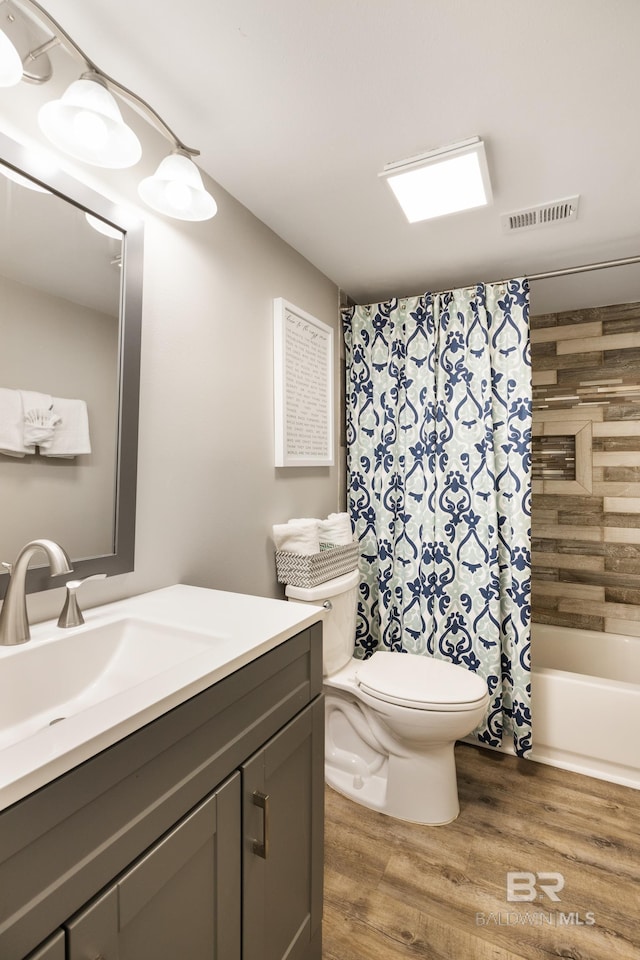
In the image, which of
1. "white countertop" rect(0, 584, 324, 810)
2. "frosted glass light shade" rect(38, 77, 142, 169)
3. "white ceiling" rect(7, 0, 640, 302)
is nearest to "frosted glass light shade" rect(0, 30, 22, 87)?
"frosted glass light shade" rect(38, 77, 142, 169)

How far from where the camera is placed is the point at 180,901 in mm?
788

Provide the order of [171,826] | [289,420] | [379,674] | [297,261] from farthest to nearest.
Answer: [297,261], [289,420], [379,674], [171,826]

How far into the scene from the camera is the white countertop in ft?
1.94

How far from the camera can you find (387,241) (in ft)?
6.84

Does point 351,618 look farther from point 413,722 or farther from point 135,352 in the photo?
point 135,352

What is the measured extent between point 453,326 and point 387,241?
0.53 metres

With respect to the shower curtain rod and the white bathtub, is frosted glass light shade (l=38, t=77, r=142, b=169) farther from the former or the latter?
the white bathtub

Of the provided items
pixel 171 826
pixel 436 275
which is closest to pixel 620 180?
pixel 436 275

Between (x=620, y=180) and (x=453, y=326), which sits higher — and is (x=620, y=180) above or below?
above

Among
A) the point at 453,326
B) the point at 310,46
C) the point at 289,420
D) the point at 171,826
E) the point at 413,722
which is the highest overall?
the point at 310,46

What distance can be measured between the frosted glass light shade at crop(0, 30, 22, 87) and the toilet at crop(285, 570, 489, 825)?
5.33 ft

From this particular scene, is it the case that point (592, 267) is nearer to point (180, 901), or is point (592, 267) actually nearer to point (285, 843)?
point (285, 843)

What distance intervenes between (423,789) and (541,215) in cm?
223

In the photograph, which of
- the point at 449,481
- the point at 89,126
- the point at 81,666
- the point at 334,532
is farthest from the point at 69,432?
the point at 449,481
